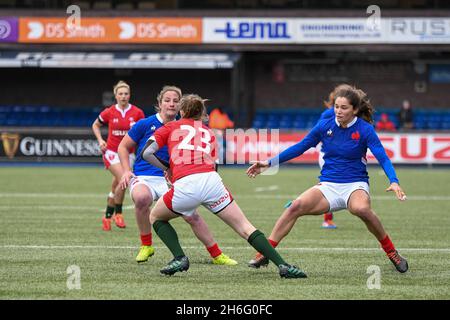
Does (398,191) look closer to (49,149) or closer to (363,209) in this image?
(363,209)

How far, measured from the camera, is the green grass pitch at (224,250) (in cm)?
927

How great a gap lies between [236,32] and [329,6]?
353cm

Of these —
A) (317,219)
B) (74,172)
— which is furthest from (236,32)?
(317,219)

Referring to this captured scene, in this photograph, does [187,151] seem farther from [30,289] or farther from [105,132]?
[105,132]

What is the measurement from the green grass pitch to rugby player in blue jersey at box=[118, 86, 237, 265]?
0.26 meters

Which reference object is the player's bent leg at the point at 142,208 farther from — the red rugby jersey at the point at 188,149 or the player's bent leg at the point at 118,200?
the player's bent leg at the point at 118,200

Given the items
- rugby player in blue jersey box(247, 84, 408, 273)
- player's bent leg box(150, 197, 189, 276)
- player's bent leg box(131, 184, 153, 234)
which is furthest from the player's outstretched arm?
player's bent leg box(131, 184, 153, 234)

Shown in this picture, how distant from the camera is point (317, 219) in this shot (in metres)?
17.9

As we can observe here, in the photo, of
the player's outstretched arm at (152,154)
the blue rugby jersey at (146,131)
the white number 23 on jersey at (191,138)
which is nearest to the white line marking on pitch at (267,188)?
the blue rugby jersey at (146,131)

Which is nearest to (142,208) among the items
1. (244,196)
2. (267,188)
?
(244,196)

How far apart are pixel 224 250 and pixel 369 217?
2.74 meters

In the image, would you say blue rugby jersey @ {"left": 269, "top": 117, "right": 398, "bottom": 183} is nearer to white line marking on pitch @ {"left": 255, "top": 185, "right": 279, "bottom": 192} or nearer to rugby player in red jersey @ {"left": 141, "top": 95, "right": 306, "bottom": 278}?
rugby player in red jersey @ {"left": 141, "top": 95, "right": 306, "bottom": 278}

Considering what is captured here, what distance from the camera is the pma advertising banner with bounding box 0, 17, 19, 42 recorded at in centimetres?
3753
